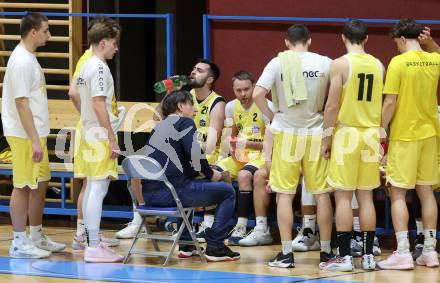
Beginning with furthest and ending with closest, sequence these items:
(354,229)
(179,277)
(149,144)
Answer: (354,229) < (149,144) < (179,277)

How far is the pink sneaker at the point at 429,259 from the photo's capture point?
7.33 meters

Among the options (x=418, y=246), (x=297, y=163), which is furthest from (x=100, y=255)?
(x=418, y=246)

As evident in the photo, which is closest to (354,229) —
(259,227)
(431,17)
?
(259,227)

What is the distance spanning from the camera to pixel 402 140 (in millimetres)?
7289

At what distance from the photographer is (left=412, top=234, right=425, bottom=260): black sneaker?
7656 millimetres

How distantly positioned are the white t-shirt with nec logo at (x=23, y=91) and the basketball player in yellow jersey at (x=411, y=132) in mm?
2507

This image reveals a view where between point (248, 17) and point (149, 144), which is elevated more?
point (248, 17)

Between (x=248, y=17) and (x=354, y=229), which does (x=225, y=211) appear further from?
(x=248, y=17)

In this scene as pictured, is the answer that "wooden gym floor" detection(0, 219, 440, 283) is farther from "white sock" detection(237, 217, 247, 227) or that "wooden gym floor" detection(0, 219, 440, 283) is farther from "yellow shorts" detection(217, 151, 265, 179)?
"yellow shorts" detection(217, 151, 265, 179)

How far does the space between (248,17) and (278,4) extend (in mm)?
309

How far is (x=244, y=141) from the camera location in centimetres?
864

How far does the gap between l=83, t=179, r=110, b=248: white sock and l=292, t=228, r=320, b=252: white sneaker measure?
1.62 metres

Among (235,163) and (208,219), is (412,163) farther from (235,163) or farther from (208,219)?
(208,219)

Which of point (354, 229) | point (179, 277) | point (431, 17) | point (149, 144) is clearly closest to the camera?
point (179, 277)
